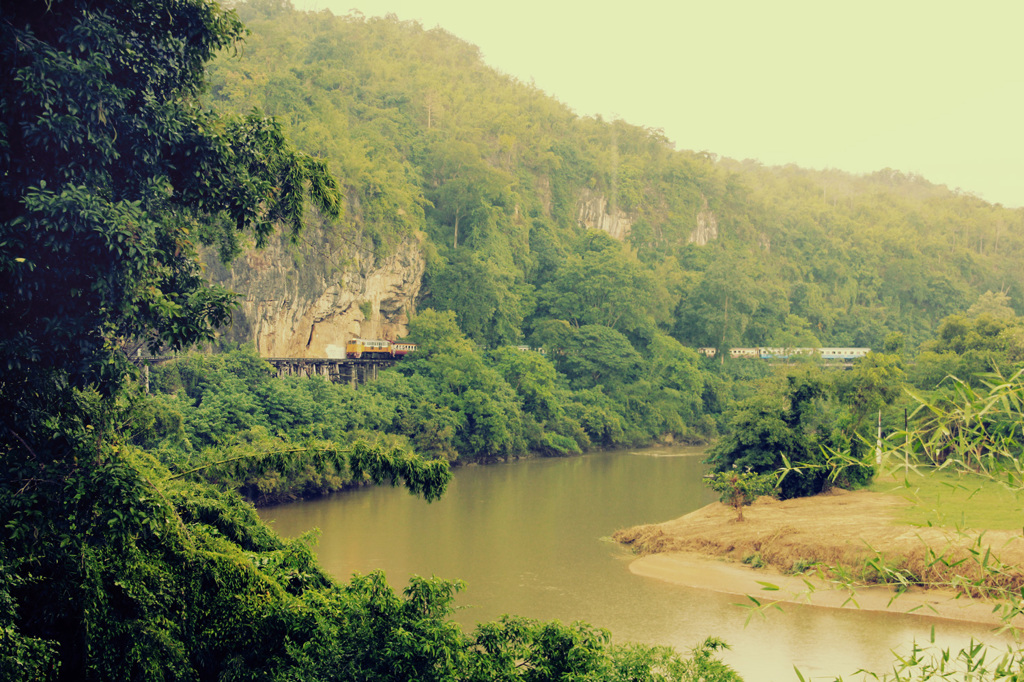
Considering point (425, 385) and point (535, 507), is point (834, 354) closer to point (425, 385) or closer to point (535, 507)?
point (425, 385)

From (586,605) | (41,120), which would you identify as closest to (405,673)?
(41,120)

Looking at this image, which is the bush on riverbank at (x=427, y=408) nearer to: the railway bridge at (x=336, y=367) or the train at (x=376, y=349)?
the train at (x=376, y=349)

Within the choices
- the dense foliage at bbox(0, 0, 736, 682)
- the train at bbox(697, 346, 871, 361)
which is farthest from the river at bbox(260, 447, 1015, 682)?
the train at bbox(697, 346, 871, 361)

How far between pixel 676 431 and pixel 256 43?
25.6m

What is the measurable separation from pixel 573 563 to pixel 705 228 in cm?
3923

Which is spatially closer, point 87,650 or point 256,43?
point 87,650

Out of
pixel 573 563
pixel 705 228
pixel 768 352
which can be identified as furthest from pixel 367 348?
pixel 705 228

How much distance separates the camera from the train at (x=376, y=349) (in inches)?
1155

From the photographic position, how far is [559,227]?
43875 millimetres

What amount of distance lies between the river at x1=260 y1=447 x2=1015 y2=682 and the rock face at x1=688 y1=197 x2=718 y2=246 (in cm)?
2803

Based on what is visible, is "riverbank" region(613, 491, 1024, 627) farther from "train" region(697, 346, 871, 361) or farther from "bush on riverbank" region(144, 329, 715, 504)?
"train" region(697, 346, 871, 361)

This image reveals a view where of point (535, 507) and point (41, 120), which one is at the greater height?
point (41, 120)

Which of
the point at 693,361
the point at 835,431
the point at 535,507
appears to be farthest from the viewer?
the point at 693,361

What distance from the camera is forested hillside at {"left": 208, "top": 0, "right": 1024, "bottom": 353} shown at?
34.0m
